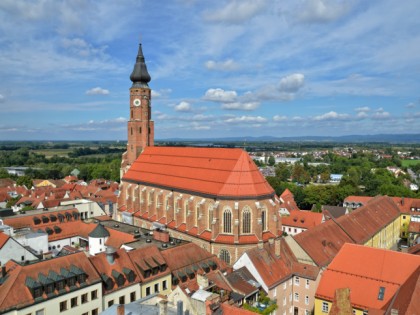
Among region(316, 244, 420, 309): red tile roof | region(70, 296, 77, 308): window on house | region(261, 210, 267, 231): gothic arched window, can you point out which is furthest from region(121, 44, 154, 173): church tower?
region(316, 244, 420, 309): red tile roof

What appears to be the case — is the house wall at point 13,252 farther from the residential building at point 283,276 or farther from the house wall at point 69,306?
the residential building at point 283,276

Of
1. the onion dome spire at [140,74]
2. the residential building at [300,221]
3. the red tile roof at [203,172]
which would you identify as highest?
the onion dome spire at [140,74]

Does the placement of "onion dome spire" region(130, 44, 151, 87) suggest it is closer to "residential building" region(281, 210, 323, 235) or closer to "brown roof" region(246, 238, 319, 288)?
"residential building" region(281, 210, 323, 235)

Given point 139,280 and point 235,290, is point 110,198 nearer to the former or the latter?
point 139,280

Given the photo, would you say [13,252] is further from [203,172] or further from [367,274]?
[367,274]

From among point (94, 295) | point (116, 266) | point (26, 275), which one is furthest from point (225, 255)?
point (26, 275)

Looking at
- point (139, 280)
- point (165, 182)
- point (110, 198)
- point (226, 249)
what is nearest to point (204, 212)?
point (226, 249)

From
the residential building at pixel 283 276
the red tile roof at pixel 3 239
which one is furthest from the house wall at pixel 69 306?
the red tile roof at pixel 3 239

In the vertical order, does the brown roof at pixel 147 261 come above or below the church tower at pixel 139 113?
below
